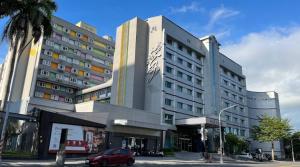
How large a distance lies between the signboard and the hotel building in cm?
83

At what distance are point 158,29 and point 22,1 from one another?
35.3 metres

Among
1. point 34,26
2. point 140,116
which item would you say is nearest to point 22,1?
point 34,26

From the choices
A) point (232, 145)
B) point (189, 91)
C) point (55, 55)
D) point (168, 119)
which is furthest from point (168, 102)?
point (55, 55)

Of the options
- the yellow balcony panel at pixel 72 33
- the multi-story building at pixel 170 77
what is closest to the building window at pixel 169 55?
the multi-story building at pixel 170 77

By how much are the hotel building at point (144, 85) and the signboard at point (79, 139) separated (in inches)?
32.8

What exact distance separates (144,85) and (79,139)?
26.0 m

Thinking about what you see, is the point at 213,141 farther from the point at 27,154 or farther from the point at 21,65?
the point at 21,65

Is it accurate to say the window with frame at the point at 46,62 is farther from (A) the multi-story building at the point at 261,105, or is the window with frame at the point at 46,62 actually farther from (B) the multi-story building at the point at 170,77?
(A) the multi-story building at the point at 261,105

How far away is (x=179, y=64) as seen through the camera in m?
61.8

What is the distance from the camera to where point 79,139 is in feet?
114

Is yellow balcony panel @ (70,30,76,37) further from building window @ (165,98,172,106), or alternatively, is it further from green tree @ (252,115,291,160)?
green tree @ (252,115,291,160)

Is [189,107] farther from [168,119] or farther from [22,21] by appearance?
[22,21]

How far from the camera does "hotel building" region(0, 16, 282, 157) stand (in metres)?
45.8

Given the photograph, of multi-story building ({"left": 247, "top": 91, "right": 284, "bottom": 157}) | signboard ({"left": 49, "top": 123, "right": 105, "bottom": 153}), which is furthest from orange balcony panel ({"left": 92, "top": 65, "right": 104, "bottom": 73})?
multi-story building ({"left": 247, "top": 91, "right": 284, "bottom": 157})
